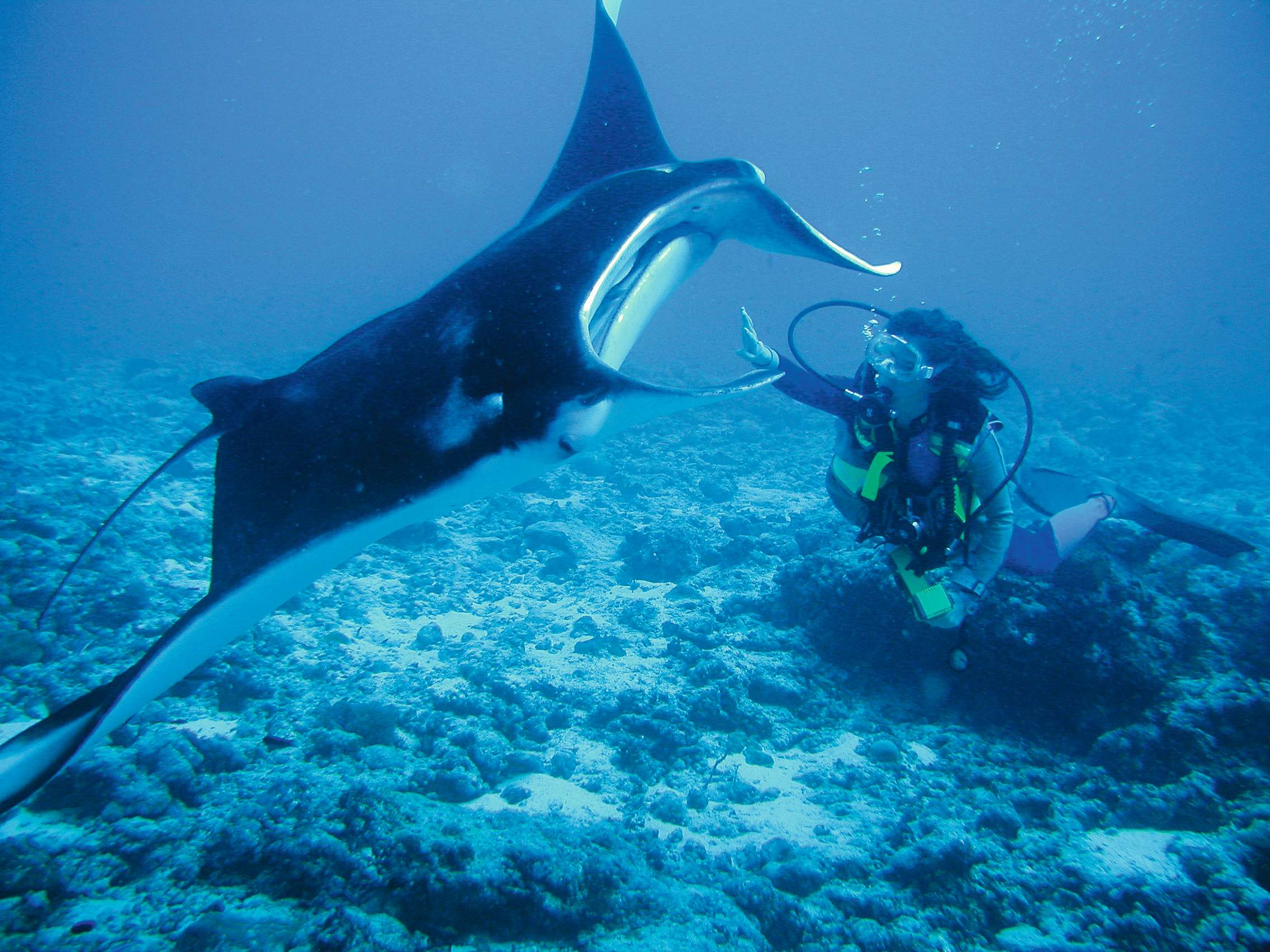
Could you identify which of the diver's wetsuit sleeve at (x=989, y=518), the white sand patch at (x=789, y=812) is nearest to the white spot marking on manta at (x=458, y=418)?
the white sand patch at (x=789, y=812)

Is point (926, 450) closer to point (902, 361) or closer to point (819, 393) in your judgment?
point (902, 361)

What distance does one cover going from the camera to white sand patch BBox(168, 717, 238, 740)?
11.6ft

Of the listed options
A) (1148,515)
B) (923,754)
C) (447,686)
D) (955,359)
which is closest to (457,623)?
(447,686)

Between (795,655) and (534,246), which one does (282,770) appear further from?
(795,655)

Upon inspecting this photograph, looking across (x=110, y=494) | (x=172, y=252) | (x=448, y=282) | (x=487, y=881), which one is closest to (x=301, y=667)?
(x=487, y=881)

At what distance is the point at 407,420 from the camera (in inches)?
65.0

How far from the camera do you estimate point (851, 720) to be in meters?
4.12

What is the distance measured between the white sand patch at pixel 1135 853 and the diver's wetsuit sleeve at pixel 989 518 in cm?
141

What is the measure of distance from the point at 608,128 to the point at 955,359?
108 inches

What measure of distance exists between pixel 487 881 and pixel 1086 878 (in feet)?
8.98

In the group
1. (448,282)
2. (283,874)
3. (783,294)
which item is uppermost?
(448,282)

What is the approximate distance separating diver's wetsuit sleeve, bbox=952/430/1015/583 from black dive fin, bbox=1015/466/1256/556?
2.19 m

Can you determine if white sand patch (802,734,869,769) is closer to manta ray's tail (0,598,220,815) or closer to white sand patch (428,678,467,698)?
white sand patch (428,678,467,698)

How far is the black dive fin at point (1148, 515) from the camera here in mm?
4719
